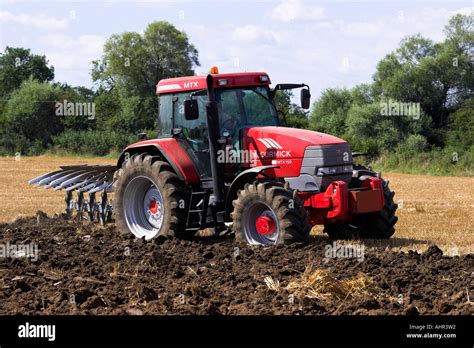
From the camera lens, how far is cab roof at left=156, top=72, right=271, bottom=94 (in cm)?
1127

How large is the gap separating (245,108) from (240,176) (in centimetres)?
108

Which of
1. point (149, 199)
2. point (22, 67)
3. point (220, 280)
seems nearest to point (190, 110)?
point (149, 199)

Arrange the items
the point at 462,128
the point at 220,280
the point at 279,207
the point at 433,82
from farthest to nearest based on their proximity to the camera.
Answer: the point at 433,82 → the point at 462,128 → the point at 279,207 → the point at 220,280

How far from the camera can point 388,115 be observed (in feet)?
132

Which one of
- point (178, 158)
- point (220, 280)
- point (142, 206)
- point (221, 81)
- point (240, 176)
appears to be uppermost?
point (221, 81)

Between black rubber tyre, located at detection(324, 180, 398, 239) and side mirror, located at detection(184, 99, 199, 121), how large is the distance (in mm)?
2628

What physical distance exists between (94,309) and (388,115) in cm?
3447

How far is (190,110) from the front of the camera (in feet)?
35.1

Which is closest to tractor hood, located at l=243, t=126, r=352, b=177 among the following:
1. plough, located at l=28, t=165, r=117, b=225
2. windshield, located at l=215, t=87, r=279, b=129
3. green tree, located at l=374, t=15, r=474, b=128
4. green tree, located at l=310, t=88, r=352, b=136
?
windshield, located at l=215, t=87, r=279, b=129

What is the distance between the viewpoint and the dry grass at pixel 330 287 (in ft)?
24.9

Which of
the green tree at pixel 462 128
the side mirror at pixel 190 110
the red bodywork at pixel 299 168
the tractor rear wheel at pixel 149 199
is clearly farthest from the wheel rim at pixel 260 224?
the green tree at pixel 462 128

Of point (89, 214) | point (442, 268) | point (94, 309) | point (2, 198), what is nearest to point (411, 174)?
point (2, 198)

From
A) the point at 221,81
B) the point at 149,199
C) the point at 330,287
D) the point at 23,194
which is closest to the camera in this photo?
the point at 330,287

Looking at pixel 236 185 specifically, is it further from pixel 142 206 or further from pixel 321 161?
pixel 142 206
